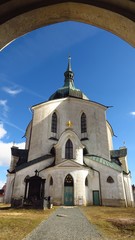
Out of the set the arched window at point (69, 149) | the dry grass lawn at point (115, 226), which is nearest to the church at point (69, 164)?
the arched window at point (69, 149)


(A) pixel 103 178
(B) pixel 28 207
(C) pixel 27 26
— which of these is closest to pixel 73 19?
(C) pixel 27 26

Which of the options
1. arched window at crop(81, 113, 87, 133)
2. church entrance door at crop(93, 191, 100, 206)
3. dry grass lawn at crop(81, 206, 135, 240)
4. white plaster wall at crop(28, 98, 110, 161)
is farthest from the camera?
arched window at crop(81, 113, 87, 133)

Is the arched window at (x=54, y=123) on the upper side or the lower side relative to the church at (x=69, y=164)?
upper

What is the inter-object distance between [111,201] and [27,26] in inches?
998

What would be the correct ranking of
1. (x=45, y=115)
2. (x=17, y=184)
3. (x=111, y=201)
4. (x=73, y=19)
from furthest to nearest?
(x=45, y=115) < (x=17, y=184) < (x=111, y=201) < (x=73, y=19)

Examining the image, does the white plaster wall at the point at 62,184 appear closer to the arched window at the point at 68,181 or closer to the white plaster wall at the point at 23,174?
the arched window at the point at 68,181

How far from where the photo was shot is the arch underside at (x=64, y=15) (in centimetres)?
245

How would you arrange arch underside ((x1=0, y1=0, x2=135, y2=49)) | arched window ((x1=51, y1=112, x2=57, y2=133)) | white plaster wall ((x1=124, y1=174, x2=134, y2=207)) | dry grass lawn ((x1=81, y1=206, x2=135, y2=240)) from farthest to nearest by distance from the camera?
arched window ((x1=51, y1=112, x2=57, y2=133)) → white plaster wall ((x1=124, y1=174, x2=134, y2=207)) → dry grass lawn ((x1=81, y1=206, x2=135, y2=240)) → arch underside ((x1=0, y1=0, x2=135, y2=49))

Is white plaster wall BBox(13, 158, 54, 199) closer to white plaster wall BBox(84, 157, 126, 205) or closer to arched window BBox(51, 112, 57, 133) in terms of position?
→ arched window BBox(51, 112, 57, 133)

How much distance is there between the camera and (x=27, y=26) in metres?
2.78

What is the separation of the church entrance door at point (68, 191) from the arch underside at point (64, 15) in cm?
2197

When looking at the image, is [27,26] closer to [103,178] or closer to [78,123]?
[103,178]

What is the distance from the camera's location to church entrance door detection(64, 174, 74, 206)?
867 inches

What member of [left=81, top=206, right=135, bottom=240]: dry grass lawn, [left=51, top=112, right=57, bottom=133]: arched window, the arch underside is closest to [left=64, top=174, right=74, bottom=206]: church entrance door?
[left=51, top=112, right=57, bottom=133]: arched window
